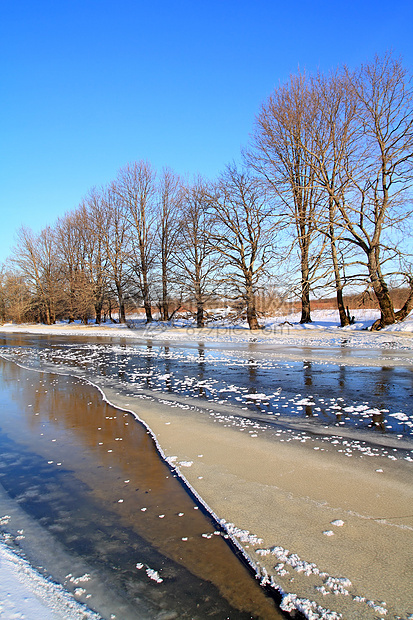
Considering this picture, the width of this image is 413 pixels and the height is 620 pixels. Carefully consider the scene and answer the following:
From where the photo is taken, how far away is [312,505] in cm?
322

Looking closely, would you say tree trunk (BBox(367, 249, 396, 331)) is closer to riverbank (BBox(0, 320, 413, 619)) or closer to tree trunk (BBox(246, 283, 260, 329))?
tree trunk (BBox(246, 283, 260, 329))

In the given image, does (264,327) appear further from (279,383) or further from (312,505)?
(312,505)

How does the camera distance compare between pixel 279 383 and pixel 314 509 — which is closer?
pixel 314 509

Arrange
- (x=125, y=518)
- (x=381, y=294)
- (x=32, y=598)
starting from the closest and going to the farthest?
(x=32, y=598) < (x=125, y=518) < (x=381, y=294)

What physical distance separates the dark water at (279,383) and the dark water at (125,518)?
2483 mm

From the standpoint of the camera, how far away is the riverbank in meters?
2.27

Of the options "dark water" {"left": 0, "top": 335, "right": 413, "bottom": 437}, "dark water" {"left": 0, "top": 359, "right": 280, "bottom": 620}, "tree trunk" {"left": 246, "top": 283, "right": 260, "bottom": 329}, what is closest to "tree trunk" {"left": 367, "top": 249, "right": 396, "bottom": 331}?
"dark water" {"left": 0, "top": 335, "right": 413, "bottom": 437}

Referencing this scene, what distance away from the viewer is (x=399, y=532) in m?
2.80

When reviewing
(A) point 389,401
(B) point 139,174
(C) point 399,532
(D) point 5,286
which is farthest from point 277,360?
(D) point 5,286

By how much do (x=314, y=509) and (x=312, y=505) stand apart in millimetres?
66

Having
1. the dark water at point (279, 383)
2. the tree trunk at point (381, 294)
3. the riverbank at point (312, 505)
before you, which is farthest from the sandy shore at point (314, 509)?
the tree trunk at point (381, 294)

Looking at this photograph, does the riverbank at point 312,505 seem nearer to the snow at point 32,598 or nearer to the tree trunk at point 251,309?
the snow at point 32,598

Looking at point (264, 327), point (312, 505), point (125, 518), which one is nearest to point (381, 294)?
point (264, 327)

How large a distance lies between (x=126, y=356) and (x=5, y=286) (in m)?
52.8
